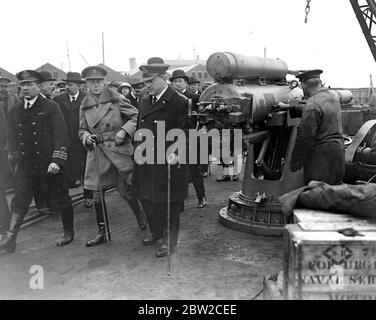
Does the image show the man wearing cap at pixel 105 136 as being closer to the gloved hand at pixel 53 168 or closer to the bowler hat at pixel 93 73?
the bowler hat at pixel 93 73

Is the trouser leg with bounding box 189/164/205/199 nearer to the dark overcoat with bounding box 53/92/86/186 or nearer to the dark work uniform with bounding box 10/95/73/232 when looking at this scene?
the dark overcoat with bounding box 53/92/86/186

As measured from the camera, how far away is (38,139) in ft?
16.5

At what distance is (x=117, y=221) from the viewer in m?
6.06

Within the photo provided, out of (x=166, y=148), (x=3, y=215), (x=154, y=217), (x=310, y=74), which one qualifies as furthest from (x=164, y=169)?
(x=3, y=215)

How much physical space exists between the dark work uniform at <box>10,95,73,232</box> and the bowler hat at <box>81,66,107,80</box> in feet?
1.70

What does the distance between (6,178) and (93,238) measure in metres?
1.58

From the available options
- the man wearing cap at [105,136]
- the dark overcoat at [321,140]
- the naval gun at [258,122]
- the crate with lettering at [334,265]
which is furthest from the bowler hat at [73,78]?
the crate with lettering at [334,265]

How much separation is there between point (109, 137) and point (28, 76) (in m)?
1.13

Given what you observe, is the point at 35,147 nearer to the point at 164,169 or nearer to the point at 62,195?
the point at 62,195

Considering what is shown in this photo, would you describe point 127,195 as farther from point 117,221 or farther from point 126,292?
point 126,292

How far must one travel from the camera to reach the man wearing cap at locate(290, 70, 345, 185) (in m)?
4.58

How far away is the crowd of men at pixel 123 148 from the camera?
468 cm

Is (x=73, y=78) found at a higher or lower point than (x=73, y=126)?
higher

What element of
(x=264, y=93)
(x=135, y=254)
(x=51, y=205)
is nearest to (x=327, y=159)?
(x=264, y=93)
